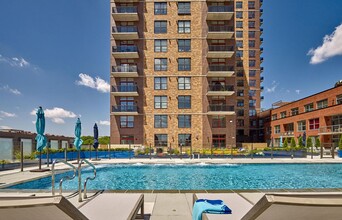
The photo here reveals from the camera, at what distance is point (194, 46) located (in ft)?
99.4

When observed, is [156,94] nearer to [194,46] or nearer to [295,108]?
[194,46]

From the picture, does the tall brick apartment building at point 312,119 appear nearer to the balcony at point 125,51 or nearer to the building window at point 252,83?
the building window at point 252,83

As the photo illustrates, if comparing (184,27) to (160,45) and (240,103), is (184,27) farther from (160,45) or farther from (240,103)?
(240,103)

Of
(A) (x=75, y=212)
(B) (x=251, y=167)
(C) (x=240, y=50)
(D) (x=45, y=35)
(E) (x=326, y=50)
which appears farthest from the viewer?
(E) (x=326, y=50)

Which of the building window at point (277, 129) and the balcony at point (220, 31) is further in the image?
the building window at point (277, 129)

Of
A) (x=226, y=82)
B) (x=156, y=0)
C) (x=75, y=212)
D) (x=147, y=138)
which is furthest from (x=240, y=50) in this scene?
(x=75, y=212)

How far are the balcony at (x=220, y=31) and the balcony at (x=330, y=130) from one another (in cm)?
1914

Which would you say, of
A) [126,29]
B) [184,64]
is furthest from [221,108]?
[126,29]

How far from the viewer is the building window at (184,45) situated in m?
30.3

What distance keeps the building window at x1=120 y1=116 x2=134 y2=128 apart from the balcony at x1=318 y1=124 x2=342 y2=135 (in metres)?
27.7

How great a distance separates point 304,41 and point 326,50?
34.5 meters

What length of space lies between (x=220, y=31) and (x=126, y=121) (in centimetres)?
1850

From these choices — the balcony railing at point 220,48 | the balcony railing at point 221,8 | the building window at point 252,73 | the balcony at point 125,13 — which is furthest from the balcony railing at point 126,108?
the building window at point 252,73

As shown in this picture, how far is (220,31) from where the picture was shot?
29969mm
